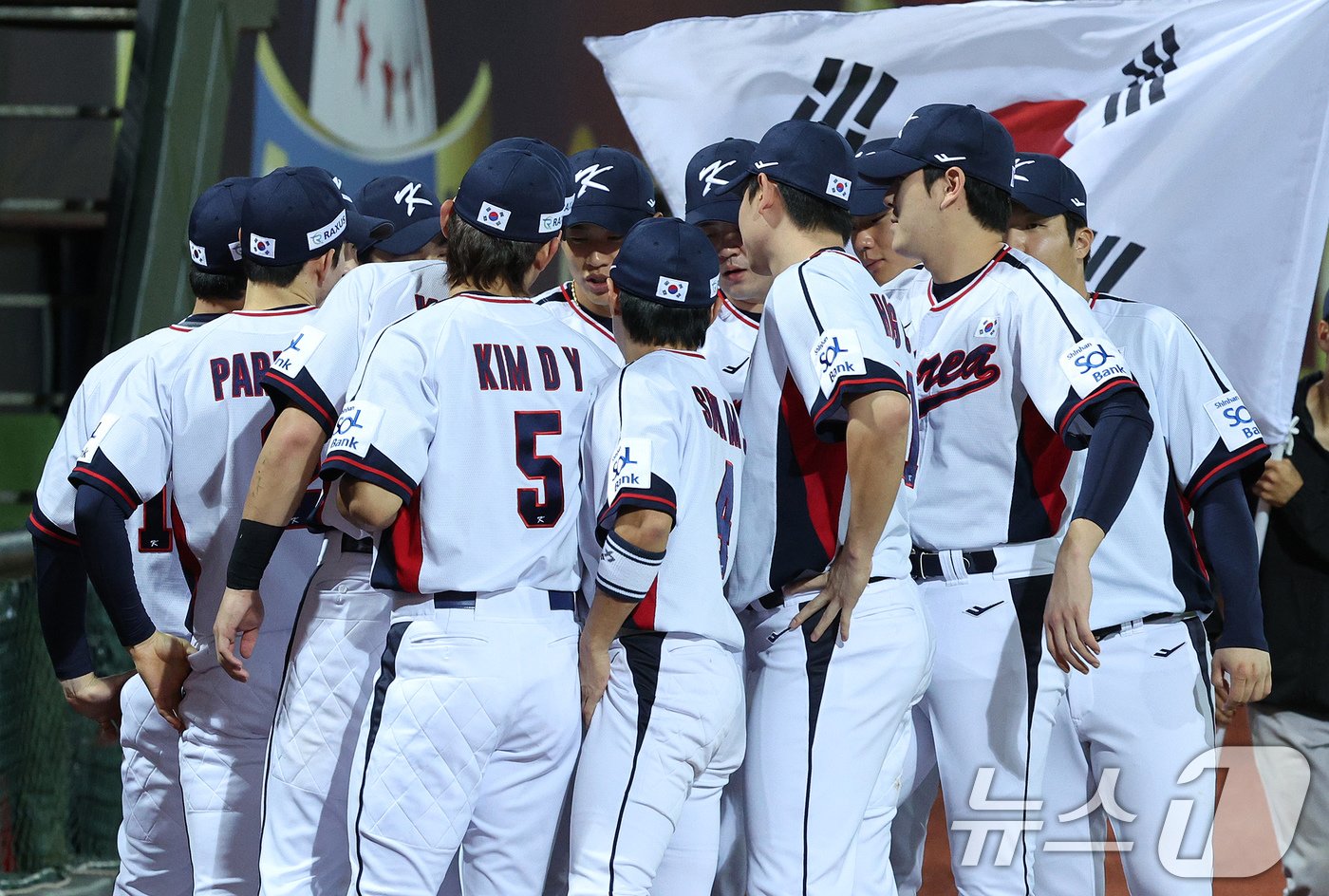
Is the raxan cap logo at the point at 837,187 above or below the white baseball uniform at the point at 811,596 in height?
above

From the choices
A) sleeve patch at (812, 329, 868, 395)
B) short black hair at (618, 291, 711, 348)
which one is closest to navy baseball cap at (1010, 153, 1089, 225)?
sleeve patch at (812, 329, 868, 395)

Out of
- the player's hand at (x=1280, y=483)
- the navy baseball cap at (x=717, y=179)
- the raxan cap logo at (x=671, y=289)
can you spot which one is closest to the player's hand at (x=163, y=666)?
the raxan cap logo at (x=671, y=289)

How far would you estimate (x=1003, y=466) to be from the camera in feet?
10.8

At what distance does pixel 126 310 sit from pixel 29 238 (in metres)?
2.83

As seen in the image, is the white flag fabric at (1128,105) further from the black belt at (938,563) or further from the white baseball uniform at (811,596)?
the white baseball uniform at (811,596)

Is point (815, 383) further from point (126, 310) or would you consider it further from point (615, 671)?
point (126, 310)

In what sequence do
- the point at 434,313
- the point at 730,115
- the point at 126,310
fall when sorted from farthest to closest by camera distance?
the point at 126,310, the point at 730,115, the point at 434,313

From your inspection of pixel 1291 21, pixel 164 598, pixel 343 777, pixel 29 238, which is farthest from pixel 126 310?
pixel 1291 21

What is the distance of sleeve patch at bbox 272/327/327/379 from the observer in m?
3.12

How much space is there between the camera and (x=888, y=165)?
3396mm

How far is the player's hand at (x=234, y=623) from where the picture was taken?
3.10m

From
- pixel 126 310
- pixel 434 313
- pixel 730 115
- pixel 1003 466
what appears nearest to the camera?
pixel 434 313

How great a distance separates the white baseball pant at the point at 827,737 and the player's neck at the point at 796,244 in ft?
2.56

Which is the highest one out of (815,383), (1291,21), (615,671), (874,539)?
(1291,21)
